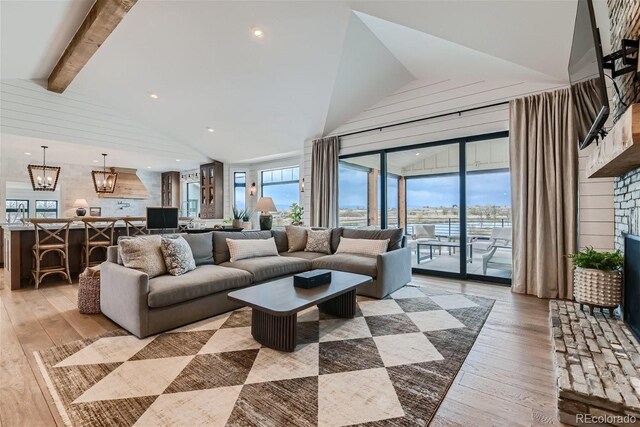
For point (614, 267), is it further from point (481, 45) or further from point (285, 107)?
point (285, 107)

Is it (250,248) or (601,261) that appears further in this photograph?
(250,248)

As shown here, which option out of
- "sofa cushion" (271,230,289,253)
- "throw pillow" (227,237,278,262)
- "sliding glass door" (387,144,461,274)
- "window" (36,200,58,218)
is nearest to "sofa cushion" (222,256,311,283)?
"throw pillow" (227,237,278,262)

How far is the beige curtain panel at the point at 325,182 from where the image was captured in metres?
6.11

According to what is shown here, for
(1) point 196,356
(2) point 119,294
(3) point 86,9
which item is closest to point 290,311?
(1) point 196,356

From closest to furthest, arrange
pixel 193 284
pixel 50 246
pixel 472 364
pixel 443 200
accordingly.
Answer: pixel 472 364
pixel 193 284
pixel 50 246
pixel 443 200

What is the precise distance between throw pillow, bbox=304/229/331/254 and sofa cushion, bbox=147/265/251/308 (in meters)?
1.56

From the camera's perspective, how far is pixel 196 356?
2262 mm

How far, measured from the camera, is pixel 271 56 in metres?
4.23

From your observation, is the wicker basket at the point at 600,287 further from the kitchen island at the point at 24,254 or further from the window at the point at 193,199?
the window at the point at 193,199

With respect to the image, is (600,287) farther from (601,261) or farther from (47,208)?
(47,208)

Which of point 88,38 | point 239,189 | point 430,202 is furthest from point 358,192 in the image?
point 88,38

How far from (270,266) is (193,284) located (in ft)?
3.38

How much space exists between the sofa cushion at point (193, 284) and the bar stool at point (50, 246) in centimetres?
275

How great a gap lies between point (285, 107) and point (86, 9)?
294 centimetres
